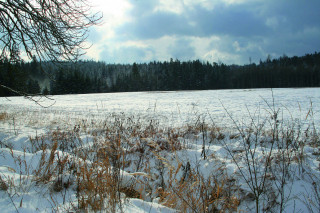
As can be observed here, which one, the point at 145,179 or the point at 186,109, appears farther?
the point at 186,109

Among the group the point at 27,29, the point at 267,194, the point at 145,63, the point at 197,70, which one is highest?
Result: the point at 145,63

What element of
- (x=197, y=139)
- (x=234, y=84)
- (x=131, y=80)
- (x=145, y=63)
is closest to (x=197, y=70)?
(x=234, y=84)

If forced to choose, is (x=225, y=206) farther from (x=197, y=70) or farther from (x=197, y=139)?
(x=197, y=70)

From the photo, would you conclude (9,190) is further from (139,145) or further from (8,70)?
(8,70)

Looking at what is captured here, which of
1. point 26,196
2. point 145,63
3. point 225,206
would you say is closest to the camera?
point 26,196

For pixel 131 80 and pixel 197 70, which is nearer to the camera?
pixel 131 80

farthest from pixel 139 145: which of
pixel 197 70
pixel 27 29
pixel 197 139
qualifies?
pixel 197 70

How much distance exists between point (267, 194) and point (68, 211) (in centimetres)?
238

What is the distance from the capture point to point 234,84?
72375 millimetres

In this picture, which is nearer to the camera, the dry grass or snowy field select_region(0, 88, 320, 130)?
the dry grass

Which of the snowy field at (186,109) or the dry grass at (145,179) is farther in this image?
the snowy field at (186,109)

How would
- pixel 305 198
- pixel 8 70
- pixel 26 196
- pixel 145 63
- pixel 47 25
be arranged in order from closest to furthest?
pixel 26 196, pixel 305 198, pixel 47 25, pixel 8 70, pixel 145 63

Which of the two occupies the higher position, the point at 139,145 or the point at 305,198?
the point at 139,145

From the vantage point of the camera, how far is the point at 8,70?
522cm
